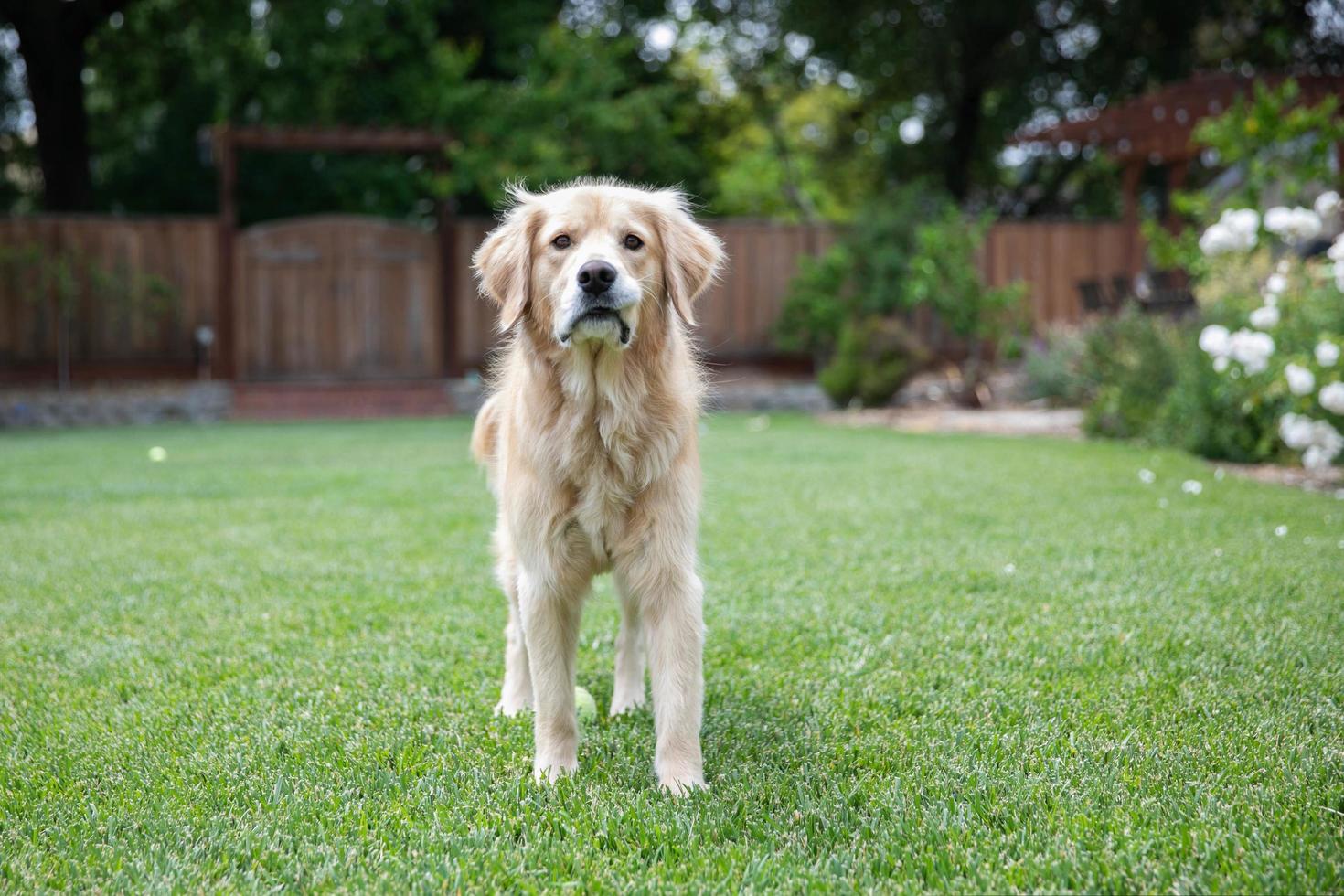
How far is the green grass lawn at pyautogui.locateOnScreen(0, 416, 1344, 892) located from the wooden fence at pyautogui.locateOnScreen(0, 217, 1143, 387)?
405 inches

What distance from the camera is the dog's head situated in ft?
8.72

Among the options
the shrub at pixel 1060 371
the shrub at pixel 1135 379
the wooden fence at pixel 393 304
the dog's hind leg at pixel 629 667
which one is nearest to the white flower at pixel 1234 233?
the shrub at pixel 1135 379

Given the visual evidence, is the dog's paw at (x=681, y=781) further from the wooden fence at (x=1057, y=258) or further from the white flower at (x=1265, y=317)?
the wooden fence at (x=1057, y=258)

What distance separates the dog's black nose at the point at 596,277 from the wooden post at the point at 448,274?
14.1 metres

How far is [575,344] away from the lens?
2705 mm

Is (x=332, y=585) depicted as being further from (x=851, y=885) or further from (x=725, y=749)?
(x=851, y=885)

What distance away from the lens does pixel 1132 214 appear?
1716 cm

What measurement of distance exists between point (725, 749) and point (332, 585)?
7.70 ft

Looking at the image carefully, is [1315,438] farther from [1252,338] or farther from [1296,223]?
[1296,223]

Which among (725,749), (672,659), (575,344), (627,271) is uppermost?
(627,271)

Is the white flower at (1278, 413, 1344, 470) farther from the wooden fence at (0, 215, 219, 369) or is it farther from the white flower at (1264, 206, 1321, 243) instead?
the wooden fence at (0, 215, 219, 369)

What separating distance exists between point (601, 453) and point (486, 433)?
94 cm

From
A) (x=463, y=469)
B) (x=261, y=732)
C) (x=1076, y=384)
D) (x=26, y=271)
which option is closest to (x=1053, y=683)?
(x=261, y=732)

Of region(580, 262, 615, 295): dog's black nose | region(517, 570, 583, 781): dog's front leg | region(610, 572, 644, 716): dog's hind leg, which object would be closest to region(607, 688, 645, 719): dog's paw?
region(610, 572, 644, 716): dog's hind leg
